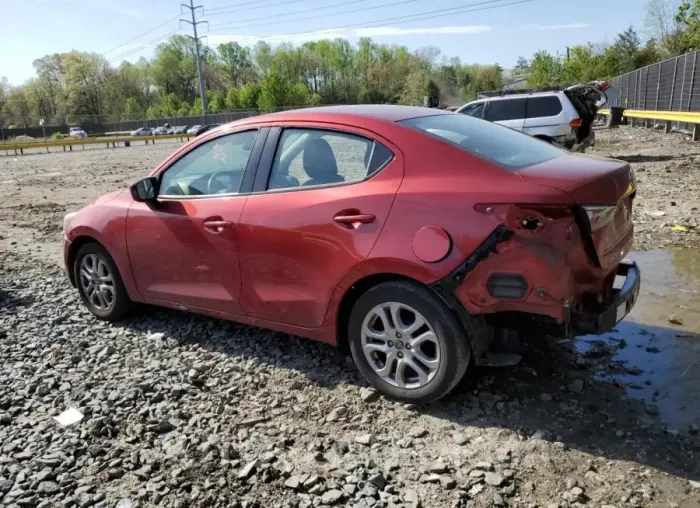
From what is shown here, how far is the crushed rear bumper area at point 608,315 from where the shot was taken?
312 centimetres

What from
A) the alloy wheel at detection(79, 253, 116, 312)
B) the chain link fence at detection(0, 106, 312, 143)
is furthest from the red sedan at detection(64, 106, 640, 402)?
the chain link fence at detection(0, 106, 312, 143)

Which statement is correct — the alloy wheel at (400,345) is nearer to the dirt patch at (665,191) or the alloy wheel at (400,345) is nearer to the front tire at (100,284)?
the front tire at (100,284)

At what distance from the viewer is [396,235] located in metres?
3.26

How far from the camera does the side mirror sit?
448cm

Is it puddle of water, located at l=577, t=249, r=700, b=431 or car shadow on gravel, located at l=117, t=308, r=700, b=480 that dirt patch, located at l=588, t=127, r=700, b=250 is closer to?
puddle of water, located at l=577, t=249, r=700, b=431

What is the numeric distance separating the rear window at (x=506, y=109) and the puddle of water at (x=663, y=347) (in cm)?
979

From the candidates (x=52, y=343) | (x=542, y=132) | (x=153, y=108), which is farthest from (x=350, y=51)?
(x=52, y=343)

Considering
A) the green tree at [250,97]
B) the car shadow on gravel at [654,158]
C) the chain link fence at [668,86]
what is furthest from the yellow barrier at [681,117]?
the green tree at [250,97]

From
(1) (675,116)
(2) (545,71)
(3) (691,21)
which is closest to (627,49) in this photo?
(2) (545,71)

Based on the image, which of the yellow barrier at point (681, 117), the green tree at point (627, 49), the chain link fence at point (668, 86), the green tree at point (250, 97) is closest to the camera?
the yellow barrier at point (681, 117)

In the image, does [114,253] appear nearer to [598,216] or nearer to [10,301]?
[10,301]

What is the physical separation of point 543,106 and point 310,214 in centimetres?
1256

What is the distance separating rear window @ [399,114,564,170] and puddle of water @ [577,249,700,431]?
59.0 inches

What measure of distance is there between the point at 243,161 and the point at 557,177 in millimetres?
2173
